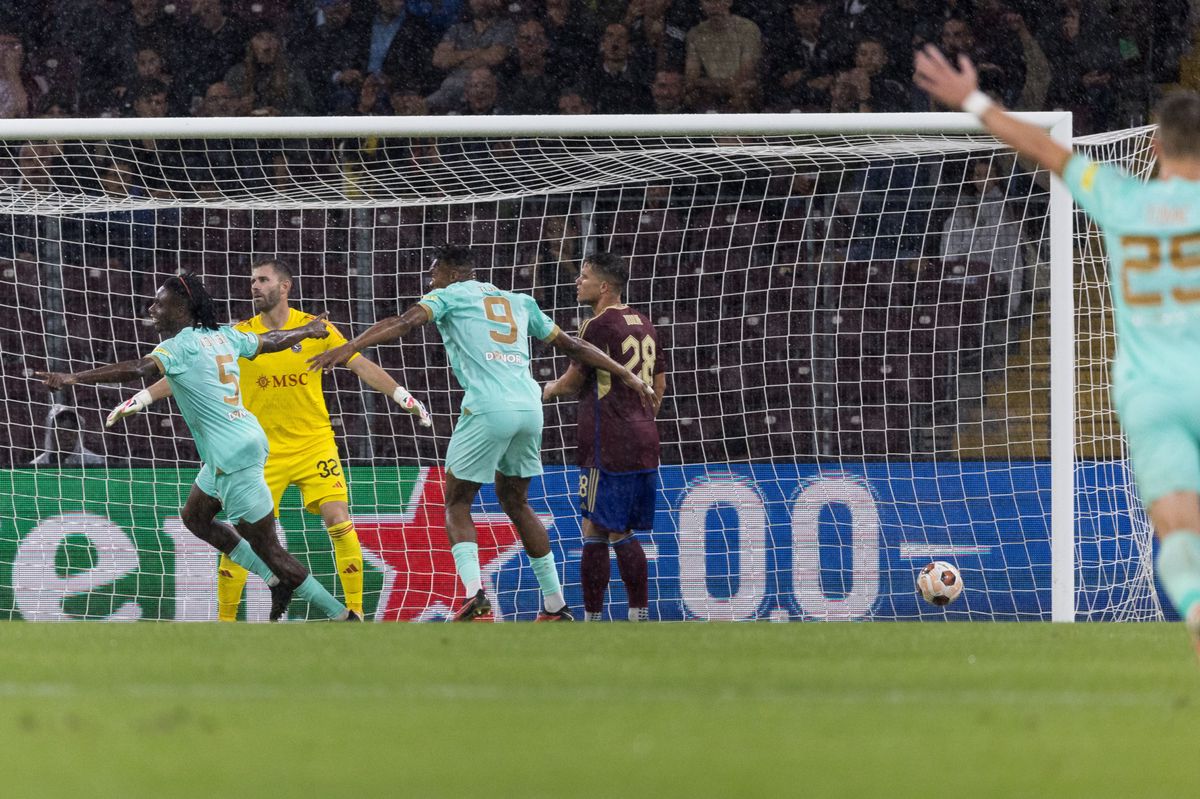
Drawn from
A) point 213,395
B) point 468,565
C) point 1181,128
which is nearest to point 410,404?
point 468,565

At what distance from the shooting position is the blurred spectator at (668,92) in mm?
13094

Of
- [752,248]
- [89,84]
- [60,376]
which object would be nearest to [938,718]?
[60,376]

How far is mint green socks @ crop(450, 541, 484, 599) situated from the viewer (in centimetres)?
886

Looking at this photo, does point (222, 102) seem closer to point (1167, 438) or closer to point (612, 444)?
point (612, 444)

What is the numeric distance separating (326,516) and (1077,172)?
236 inches

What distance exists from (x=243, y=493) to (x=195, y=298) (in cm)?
108

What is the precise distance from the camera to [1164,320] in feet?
14.9

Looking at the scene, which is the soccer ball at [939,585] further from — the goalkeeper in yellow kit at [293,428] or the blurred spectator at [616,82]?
the blurred spectator at [616,82]

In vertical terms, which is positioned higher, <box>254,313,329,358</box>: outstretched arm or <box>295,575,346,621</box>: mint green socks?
<box>254,313,329,358</box>: outstretched arm

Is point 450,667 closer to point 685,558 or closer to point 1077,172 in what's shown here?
point 1077,172

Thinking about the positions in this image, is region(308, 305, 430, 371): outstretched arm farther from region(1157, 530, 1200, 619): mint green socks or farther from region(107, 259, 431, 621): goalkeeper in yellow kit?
region(1157, 530, 1200, 619): mint green socks

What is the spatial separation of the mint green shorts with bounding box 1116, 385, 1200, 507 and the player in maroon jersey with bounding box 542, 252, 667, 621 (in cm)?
529

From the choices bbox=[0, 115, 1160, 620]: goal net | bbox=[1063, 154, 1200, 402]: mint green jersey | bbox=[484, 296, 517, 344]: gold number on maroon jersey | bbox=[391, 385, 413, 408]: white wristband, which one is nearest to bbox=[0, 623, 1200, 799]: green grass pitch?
bbox=[1063, 154, 1200, 402]: mint green jersey

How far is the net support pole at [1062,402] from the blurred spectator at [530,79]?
4.52 m
